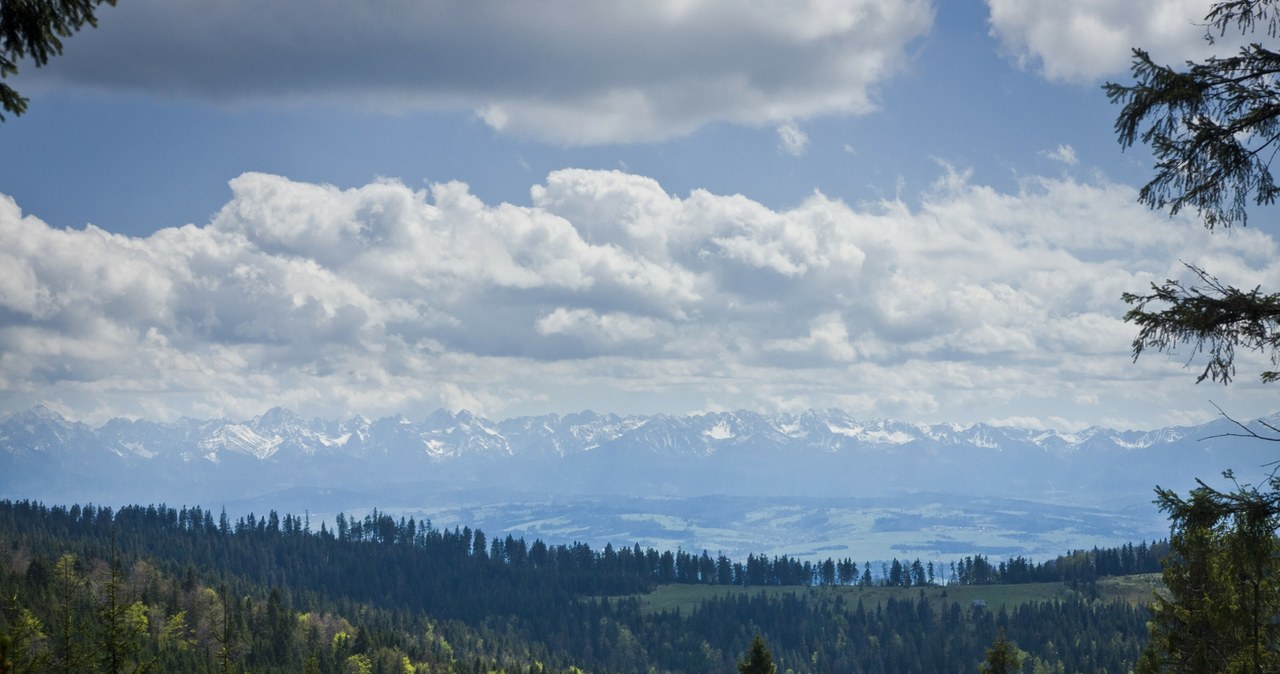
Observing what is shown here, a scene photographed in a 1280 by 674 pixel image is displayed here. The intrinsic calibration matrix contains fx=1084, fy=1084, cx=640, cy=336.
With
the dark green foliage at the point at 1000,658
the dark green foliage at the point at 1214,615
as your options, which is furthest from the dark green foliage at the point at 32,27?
the dark green foliage at the point at 1000,658

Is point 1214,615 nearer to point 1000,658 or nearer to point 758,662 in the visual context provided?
point 1000,658

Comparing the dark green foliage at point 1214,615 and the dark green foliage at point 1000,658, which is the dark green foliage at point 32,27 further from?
the dark green foliage at point 1000,658

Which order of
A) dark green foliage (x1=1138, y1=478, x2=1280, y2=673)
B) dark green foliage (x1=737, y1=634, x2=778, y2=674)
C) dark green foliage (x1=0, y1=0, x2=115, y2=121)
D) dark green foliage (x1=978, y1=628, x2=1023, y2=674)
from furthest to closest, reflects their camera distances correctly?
dark green foliage (x1=737, y1=634, x2=778, y2=674) → dark green foliage (x1=978, y1=628, x2=1023, y2=674) → dark green foliage (x1=1138, y1=478, x2=1280, y2=673) → dark green foliage (x1=0, y1=0, x2=115, y2=121)

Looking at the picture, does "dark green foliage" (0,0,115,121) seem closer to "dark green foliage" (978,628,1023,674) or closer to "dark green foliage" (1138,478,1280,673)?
"dark green foliage" (1138,478,1280,673)

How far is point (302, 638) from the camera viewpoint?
183250 mm

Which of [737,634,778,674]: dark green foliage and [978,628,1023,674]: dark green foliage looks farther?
[737,634,778,674]: dark green foliage

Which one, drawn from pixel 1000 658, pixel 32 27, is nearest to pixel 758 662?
pixel 1000 658

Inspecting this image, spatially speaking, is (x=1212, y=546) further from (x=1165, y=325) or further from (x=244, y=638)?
(x=244, y=638)

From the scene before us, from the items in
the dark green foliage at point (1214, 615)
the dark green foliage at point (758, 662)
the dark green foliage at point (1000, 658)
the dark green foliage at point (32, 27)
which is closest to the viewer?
the dark green foliage at point (32, 27)

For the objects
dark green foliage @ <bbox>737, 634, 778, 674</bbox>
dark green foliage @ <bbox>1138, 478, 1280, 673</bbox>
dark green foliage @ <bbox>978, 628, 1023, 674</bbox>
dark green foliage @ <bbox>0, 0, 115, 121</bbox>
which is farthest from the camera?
dark green foliage @ <bbox>737, 634, 778, 674</bbox>

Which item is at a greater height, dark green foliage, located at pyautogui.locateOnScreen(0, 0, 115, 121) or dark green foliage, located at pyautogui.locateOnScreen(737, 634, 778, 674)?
dark green foliage, located at pyautogui.locateOnScreen(0, 0, 115, 121)

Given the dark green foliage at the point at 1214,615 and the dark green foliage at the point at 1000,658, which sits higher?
the dark green foliage at the point at 1214,615

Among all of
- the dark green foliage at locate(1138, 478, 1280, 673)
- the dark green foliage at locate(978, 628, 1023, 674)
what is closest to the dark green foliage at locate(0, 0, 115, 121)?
the dark green foliage at locate(1138, 478, 1280, 673)

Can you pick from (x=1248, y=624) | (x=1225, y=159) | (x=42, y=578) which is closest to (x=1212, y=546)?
(x=1248, y=624)
